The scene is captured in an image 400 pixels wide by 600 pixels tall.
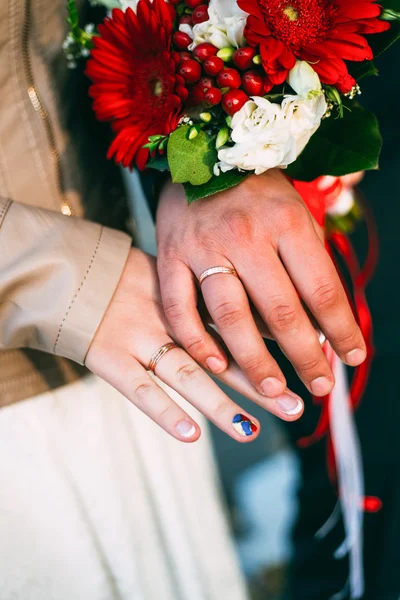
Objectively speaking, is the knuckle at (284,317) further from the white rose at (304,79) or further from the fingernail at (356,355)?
the white rose at (304,79)

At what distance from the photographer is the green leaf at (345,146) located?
59cm

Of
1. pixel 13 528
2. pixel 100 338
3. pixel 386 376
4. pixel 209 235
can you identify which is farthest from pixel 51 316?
pixel 386 376

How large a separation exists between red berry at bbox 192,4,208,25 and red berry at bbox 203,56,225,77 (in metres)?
0.05

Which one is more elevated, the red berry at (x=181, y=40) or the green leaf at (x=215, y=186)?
the red berry at (x=181, y=40)

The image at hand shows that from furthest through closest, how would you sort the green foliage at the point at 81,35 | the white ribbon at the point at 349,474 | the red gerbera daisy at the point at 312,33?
1. the white ribbon at the point at 349,474
2. the green foliage at the point at 81,35
3. the red gerbera daisy at the point at 312,33

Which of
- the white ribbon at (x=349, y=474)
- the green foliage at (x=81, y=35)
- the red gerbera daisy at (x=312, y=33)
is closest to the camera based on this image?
the red gerbera daisy at (x=312, y=33)

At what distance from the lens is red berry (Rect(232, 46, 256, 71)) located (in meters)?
0.53

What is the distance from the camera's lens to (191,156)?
555 mm

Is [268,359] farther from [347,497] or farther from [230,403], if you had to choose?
[347,497]

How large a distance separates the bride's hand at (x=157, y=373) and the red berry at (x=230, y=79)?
0.86ft

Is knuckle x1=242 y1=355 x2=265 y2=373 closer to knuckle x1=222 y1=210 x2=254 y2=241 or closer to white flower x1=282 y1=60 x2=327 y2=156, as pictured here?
knuckle x1=222 y1=210 x2=254 y2=241

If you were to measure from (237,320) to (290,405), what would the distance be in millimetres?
125

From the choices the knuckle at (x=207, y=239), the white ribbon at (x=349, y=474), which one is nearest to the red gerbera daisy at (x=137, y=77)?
the knuckle at (x=207, y=239)

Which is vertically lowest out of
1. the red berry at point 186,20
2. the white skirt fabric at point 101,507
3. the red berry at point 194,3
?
the white skirt fabric at point 101,507
